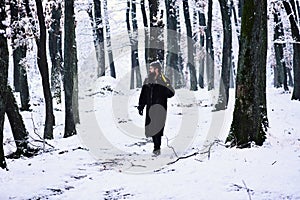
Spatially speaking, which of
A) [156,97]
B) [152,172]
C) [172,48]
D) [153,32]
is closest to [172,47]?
[172,48]

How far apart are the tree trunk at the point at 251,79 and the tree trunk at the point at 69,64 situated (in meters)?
6.30

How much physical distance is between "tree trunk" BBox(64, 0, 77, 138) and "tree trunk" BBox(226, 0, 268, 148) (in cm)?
630

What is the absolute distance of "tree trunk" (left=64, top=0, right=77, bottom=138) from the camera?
40.6 ft

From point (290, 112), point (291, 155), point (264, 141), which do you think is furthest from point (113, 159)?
point (290, 112)

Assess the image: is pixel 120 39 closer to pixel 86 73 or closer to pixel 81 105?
pixel 86 73

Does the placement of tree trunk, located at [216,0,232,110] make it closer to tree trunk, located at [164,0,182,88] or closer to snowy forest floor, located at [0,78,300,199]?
snowy forest floor, located at [0,78,300,199]

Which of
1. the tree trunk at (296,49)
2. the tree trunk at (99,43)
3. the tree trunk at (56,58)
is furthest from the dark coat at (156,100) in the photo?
the tree trunk at (99,43)

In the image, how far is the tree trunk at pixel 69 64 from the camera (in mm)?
12367

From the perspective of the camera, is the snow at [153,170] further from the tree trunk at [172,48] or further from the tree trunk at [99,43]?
the tree trunk at [99,43]

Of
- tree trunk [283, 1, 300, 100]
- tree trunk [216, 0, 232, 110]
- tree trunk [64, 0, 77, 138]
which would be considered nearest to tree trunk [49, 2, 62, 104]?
tree trunk [64, 0, 77, 138]

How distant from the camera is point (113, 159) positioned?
892cm

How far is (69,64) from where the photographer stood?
1266cm

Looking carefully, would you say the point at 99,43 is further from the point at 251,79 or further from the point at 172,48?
the point at 251,79

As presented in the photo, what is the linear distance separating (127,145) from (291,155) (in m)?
5.64
